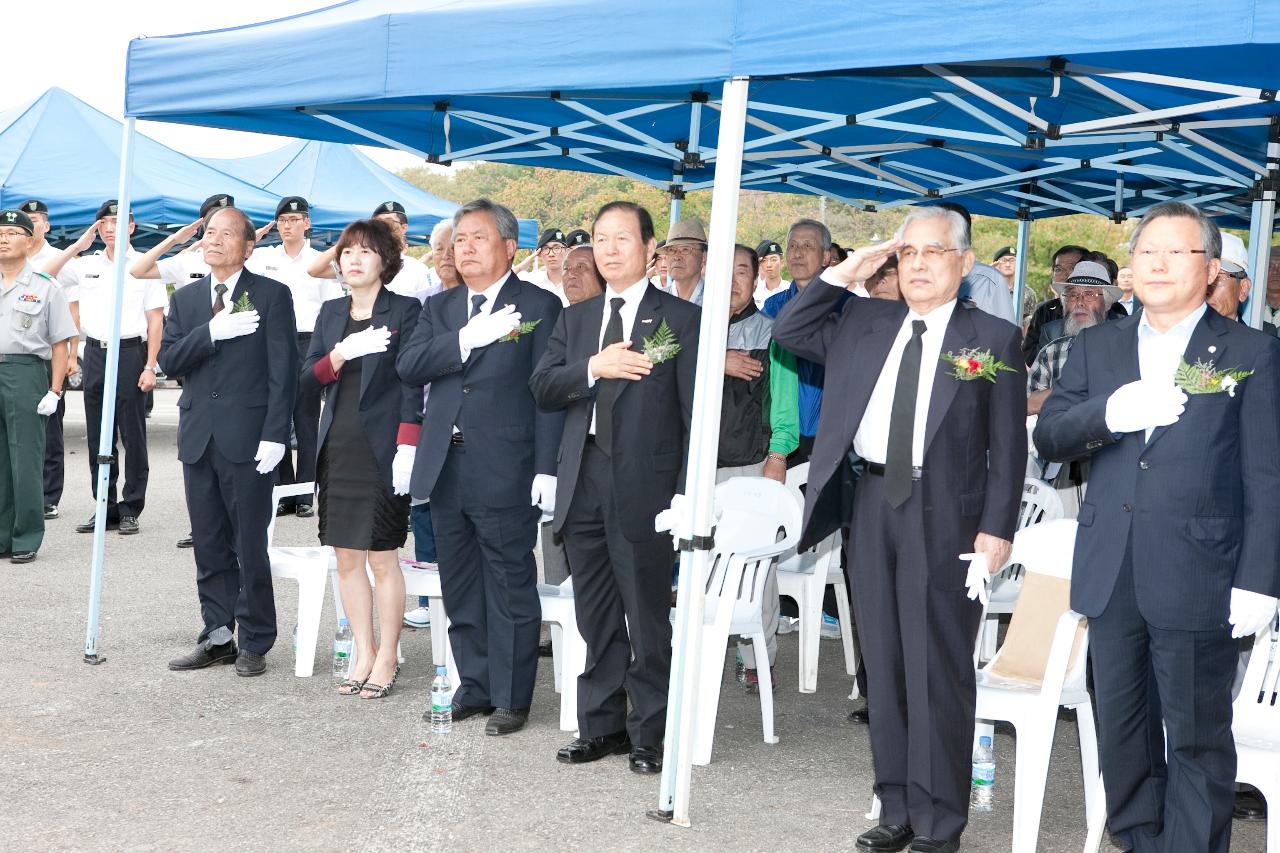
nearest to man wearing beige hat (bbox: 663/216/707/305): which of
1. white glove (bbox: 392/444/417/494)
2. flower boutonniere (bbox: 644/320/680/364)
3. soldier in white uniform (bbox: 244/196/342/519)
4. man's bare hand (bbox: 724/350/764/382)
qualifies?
man's bare hand (bbox: 724/350/764/382)

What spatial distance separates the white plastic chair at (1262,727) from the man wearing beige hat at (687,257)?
115 inches

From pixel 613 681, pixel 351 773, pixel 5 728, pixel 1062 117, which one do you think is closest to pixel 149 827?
pixel 351 773

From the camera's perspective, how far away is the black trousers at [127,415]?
29.6 feet

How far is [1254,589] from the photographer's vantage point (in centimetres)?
330

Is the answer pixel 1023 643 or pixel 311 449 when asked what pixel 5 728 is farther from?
pixel 311 449

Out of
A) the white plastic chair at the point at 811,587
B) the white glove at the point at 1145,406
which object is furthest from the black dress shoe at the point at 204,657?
the white glove at the point at 1145,406

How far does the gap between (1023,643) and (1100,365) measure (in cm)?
116

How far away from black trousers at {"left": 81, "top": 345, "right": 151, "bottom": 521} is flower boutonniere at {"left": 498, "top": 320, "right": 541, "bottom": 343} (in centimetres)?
482

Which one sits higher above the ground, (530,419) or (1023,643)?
(530,419)

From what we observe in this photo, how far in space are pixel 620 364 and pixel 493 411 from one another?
2.55 ft

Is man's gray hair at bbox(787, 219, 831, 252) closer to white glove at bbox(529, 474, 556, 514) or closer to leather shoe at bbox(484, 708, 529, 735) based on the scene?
white glove at bbox(529, 474, 556, 514)

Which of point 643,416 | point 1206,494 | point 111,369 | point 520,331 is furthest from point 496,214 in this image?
point 1206,494

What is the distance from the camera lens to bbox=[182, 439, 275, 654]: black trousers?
5.71 meters

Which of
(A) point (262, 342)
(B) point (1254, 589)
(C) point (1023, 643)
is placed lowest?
(C) point (1023, 643)
